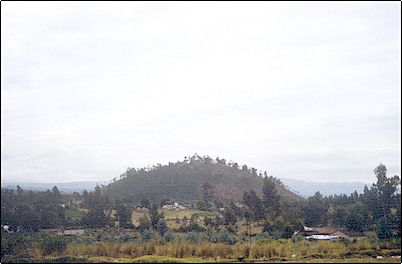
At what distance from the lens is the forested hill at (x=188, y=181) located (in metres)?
61.1

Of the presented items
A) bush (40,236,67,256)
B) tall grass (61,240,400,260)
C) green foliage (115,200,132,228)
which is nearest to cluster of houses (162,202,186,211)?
green foliage (115,200,132,228)

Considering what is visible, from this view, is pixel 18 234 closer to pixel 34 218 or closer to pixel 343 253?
pixel 34 218

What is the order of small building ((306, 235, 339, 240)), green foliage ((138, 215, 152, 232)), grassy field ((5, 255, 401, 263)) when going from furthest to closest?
green foliage ((138, 215, 152, 232)), small building ((306, 235, 339, 240)), grassy field ((5, 255, 401, 263))

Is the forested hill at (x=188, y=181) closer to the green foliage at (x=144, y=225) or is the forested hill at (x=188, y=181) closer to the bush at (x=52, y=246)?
the green foliage at (x=144, y=225)

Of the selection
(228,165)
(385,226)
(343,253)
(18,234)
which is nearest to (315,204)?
(385,226)

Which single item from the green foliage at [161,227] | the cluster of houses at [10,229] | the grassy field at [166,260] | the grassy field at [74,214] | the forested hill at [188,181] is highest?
the forested hill at [188,181]

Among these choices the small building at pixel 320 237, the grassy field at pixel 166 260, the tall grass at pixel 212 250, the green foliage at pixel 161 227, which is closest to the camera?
the grassy field at pixel 166 260

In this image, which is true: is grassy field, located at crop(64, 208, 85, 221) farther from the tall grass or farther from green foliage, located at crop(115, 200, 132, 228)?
the tall grass

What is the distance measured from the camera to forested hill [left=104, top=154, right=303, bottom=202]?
2406 inches

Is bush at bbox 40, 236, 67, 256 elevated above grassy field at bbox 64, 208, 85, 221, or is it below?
below


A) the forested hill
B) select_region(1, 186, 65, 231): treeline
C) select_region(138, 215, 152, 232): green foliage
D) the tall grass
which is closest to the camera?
the tall grass

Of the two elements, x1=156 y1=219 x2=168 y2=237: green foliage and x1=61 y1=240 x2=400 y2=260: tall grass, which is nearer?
x1=61 y1=240 x2=400 y2=260: tall grass

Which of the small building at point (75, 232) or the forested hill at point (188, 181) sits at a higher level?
the forested hill at point (188, 181)

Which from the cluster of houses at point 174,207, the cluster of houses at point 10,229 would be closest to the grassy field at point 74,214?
the cluster of houses at point 10,229
